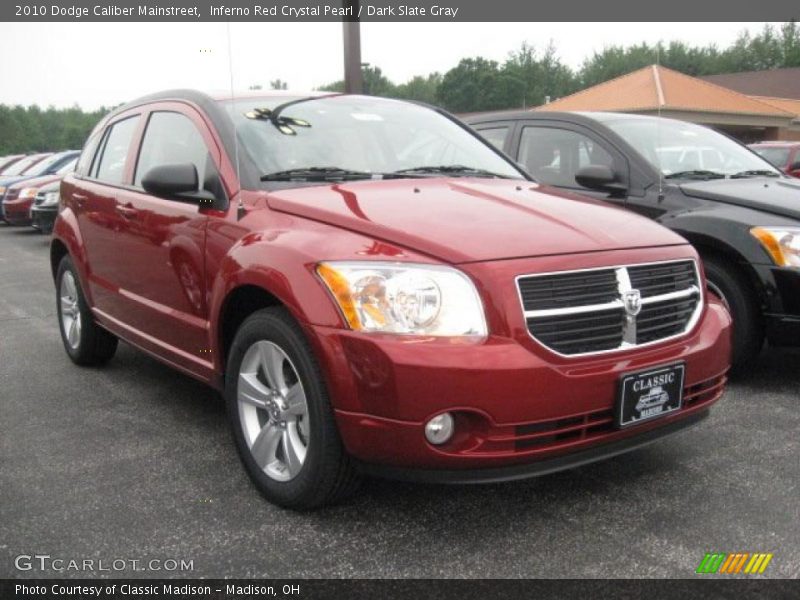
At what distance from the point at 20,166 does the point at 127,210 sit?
1604 cm

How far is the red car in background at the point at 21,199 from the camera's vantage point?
14633 millimetres

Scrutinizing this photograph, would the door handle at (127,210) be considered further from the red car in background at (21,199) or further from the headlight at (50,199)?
the red car in background at (21,199)

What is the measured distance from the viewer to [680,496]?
3.09 m

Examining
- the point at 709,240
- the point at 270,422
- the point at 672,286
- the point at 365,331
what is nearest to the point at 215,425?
the point at 270,422

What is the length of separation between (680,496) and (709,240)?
1.93 metres

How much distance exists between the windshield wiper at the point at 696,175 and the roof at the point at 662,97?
85.1 feet

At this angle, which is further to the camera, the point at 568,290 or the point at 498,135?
the point at 498,135

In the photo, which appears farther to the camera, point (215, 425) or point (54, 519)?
point (215, 425)

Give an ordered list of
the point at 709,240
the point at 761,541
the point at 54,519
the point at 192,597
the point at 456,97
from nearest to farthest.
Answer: the point at 192,597 < the point at 761,541 < the point at 54,519 < the point at 709,240 < the point at 456,97

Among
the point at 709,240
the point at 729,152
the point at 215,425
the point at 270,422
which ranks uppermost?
the point at 729,152

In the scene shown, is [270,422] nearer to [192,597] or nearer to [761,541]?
[192,597]

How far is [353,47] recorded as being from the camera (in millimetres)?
10586

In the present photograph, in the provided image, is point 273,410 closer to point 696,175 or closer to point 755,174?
point 696,175

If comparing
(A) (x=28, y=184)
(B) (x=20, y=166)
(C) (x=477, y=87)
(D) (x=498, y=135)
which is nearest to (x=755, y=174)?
(D) (x=498, y=135)
